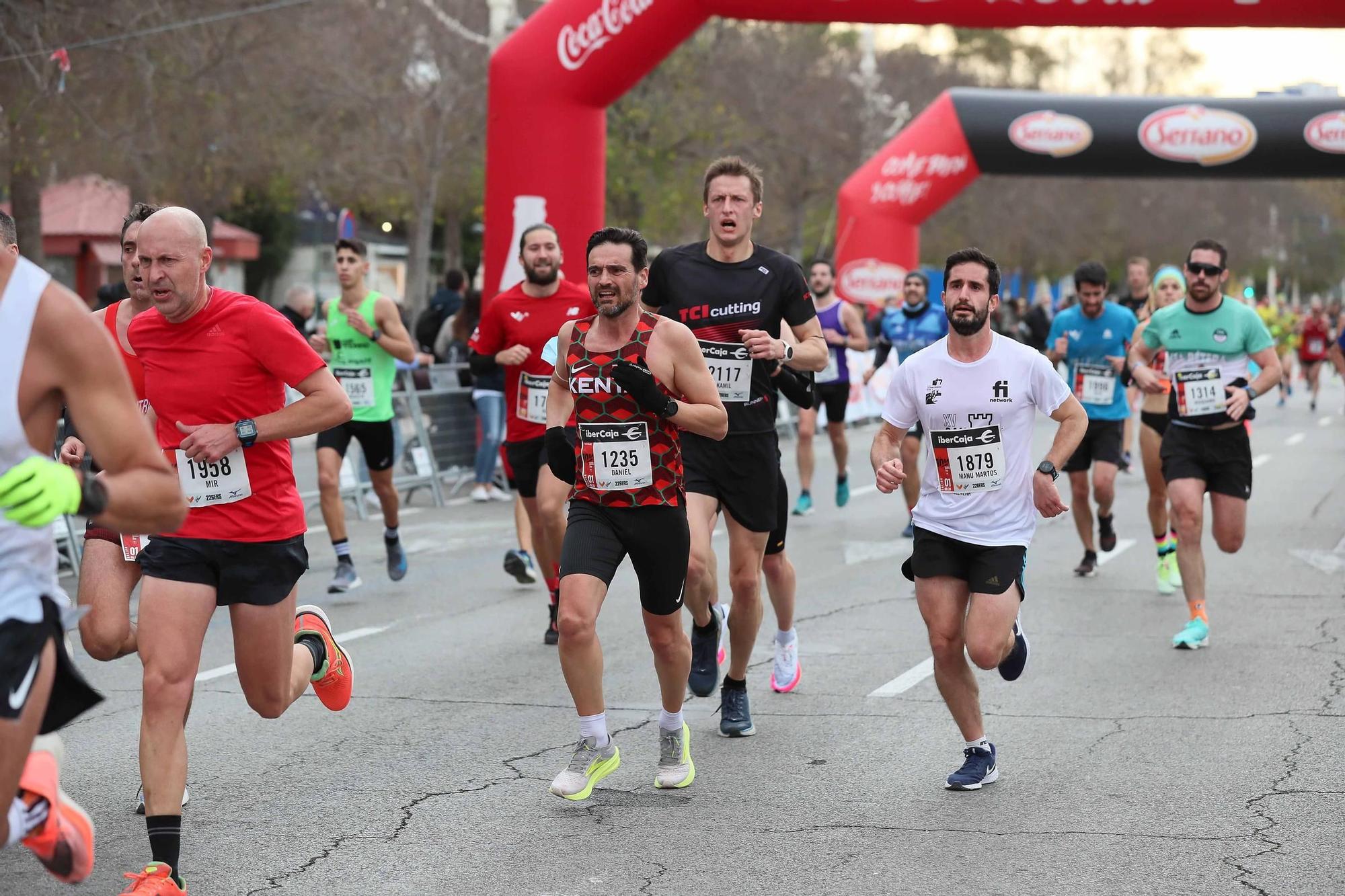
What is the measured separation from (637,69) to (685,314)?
883 cm

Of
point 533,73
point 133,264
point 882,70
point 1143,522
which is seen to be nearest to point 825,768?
point 133,264

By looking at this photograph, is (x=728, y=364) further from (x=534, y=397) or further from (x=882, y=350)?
(x=882, y=350)

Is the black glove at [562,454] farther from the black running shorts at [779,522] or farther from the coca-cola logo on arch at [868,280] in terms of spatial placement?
the coca-cola logo on arch at [868,280]

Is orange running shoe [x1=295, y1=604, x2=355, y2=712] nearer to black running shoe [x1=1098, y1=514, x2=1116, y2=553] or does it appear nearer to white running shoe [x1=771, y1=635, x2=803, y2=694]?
white running shoe [x1=771, y1=635, x2=803, y2=694]

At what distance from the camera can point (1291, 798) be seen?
18.8ft

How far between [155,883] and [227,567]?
94 centimetres

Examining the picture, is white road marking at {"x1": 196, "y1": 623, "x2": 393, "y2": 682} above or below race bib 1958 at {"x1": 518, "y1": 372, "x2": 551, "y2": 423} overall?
below

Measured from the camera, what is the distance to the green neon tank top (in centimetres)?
1020

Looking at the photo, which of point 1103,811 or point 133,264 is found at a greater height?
point 133,264

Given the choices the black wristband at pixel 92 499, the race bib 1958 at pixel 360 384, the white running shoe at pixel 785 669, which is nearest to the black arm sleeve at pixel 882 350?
the race bib 1958 at pixel 360 384

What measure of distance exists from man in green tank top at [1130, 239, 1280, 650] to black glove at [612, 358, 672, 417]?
4121 millimetres

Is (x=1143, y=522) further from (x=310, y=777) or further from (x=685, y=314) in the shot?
(x=310, y=777)

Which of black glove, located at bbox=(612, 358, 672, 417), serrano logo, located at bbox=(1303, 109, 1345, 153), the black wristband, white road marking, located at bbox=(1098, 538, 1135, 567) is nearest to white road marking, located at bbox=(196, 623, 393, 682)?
black glove, located at bbox=(612, 358, 672, 417)

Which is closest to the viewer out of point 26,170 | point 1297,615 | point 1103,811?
point 1103,811
